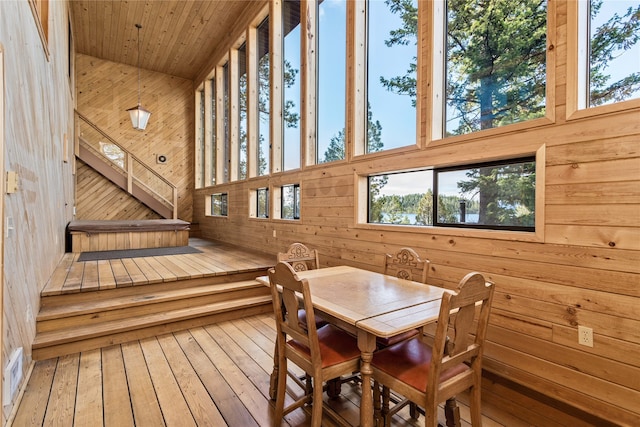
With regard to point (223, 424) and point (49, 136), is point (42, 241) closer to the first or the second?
point (49, 136)

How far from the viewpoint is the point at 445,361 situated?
1.36m

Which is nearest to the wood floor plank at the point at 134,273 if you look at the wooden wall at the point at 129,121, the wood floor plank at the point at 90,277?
the wood floor plank at the point at 90,277

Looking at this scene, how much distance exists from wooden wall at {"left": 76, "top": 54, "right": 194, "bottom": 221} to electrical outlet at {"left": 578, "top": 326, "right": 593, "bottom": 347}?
8.28 metres

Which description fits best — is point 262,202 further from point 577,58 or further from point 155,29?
point 577,58

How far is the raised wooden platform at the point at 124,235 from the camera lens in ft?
17.3

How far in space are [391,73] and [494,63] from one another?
1.01 metres

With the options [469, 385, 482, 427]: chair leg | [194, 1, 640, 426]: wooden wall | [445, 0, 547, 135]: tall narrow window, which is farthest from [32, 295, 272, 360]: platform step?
[445, 0, 547, 135]: tall narrow window

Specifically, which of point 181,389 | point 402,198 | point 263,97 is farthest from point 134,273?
point 263,97

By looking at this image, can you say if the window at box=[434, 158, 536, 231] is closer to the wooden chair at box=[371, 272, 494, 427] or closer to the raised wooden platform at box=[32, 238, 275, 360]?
the wooden chair at box=[371, 272, 494, 427]

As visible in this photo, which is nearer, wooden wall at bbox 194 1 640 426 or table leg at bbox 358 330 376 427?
table leg at bbox 358 330 376 427

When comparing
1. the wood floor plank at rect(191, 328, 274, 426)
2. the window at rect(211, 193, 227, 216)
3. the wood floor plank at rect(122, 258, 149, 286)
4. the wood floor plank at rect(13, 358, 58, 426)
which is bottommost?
the wood floor plank at rect(191, 328, 274, 426)

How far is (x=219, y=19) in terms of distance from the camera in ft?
19.3

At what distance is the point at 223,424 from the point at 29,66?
9.67 ft

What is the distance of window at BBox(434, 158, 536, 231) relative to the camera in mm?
2143
